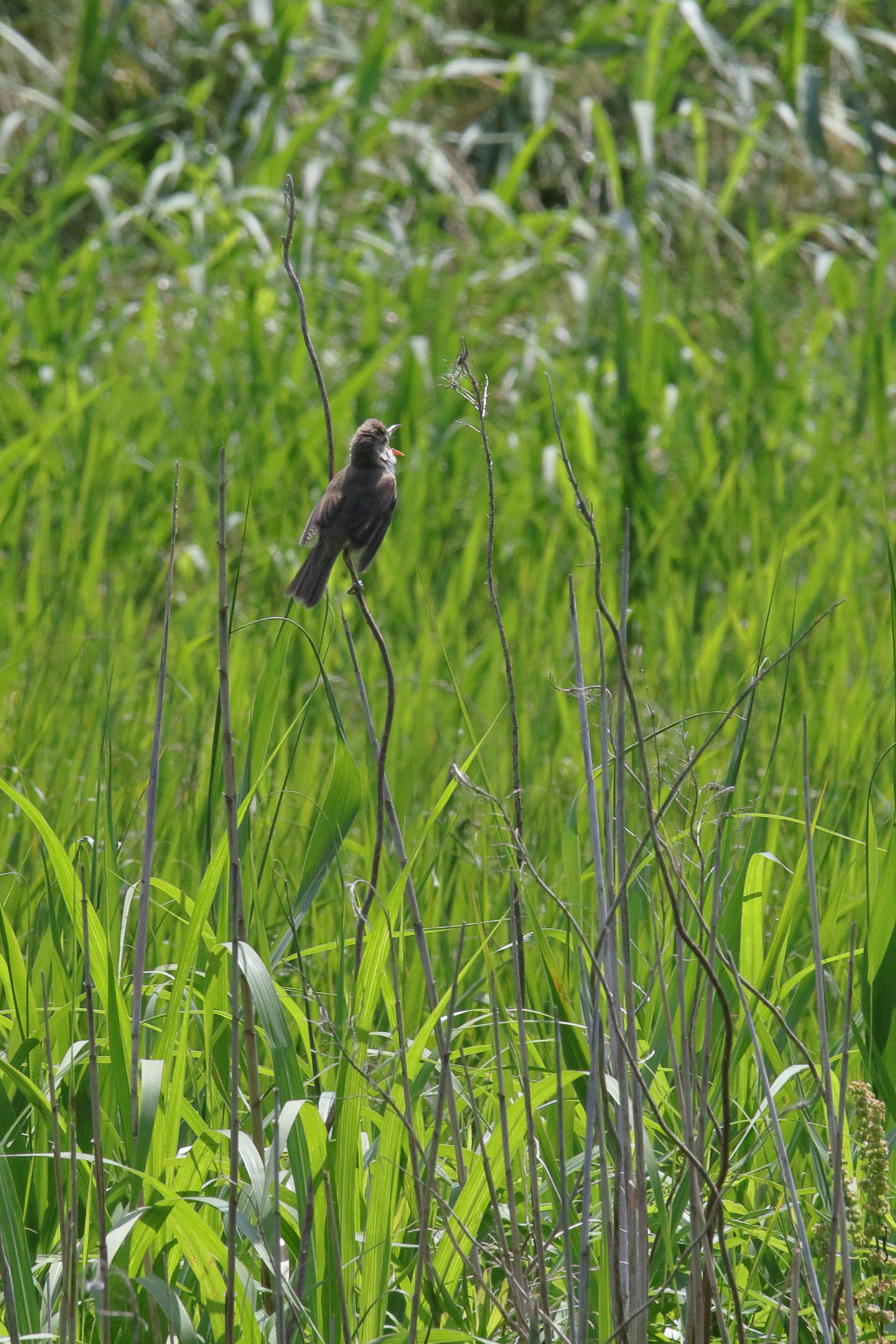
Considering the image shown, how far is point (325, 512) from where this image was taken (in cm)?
207

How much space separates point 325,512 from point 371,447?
36 cm

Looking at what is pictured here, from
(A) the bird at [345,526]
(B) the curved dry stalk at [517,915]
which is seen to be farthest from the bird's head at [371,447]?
(B) the curved dry stalk at [517,915]

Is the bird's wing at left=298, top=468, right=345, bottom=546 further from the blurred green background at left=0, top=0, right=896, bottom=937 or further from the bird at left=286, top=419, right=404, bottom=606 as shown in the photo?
the blurred green background at left=0, top=0, right=896, bottom=937

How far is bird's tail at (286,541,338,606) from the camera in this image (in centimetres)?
200

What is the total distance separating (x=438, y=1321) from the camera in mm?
1448

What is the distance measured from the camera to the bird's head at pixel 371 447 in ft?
7.70

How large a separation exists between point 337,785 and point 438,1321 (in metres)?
0.60

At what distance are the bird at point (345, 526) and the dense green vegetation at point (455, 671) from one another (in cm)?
Result: 15

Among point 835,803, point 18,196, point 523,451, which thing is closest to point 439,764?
point 835,803

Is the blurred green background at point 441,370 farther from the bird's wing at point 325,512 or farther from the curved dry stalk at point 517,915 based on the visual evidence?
the curved dry stalk at point 517,915

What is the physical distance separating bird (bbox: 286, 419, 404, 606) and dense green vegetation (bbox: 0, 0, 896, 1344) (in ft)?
0.49

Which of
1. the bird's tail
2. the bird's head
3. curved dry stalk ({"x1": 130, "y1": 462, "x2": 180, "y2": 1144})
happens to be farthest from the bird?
curved dry stalk ({"x1": 130, "y1": 462, "x2": 180, "y2": 1144})

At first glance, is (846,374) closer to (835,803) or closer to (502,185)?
(502,185)

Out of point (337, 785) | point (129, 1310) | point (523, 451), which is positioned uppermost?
point (337, 785)
